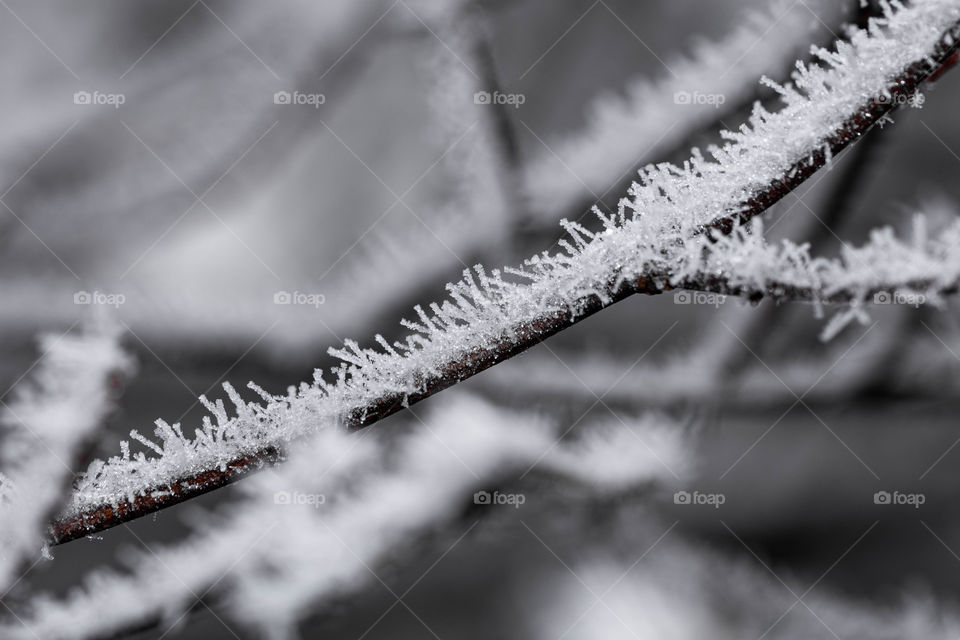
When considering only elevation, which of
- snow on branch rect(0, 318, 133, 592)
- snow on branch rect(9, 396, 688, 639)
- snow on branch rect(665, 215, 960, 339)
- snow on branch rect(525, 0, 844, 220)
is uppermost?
snow on branch rect(525, 0, 844, 220)

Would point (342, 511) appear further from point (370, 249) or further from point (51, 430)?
point (51, 430)

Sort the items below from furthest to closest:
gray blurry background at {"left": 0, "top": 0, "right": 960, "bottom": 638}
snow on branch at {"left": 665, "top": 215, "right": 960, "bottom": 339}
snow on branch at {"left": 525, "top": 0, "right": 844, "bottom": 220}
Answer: gray blurry background at {"left": 0, "top": 0, "right": 960, "bottom": 638} < snow on branch at {"left": 525, "top": 0, "right": 844, "bottom": 220} < snow on branch at {"left": 665, "top": 215, "right": 960, "bottom": 339}

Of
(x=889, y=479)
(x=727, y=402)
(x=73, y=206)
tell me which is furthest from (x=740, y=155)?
(x=889, y=479)

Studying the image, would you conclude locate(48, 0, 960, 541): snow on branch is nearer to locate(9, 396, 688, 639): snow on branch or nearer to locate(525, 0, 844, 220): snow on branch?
locate(9, 396, 688, 639): snow on branch

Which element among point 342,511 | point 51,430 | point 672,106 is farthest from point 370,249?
point 51,430

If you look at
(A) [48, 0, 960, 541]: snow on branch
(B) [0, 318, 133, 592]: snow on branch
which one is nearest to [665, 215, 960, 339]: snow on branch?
(A) [48, 0, 960, 541]: snow on branch

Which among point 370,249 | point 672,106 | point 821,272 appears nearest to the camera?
point 821,272

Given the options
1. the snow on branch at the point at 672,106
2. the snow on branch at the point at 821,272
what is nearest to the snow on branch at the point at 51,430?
the snow on branch at the point at 821,272
